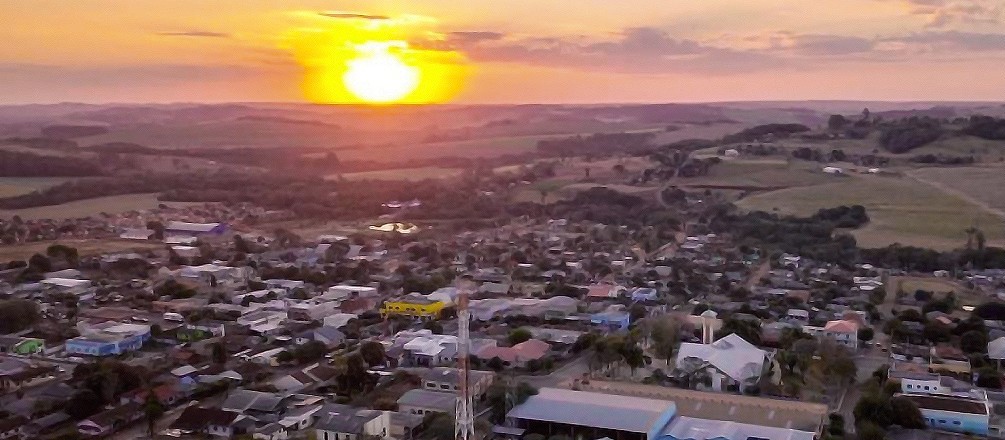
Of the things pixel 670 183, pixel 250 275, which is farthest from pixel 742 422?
pixel 670 183

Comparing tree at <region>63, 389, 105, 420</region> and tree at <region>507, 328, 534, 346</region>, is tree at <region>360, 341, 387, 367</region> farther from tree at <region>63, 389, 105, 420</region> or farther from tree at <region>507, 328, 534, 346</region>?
tree at <region>63, 389, 105, 420</region>

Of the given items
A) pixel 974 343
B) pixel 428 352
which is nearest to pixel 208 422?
pixel 428 352

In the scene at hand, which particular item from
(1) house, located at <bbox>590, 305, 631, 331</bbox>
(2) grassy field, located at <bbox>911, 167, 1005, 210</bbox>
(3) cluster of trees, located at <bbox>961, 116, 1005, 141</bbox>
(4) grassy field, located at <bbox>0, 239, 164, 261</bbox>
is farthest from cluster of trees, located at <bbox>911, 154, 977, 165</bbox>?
(4) grassy field, located at <bbox>0, 239, 164, 261</bbox>

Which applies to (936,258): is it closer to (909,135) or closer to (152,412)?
(152,412)

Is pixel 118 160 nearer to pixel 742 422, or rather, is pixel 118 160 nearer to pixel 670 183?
pixel 670 183

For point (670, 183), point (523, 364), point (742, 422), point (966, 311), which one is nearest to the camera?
point (742, 422)

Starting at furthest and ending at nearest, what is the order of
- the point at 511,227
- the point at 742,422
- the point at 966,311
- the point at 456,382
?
1. the point at 511,227
2. the point at 966,311
3. the point at 456,382
4. the point at 742,422
